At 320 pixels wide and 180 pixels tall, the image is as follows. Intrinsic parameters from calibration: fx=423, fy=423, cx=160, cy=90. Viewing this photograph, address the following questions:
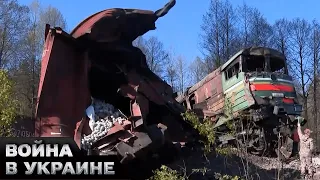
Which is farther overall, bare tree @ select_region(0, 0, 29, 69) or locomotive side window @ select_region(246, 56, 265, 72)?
bare tree @ select_region(0, 0, 29, 69)

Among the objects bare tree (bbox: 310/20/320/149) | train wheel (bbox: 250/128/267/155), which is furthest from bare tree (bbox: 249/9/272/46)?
train wheel (bbox: 250/128/267/155)

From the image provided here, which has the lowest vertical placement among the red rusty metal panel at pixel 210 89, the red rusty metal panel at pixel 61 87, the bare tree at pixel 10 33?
the red rusty metal panel at pixel 61 87

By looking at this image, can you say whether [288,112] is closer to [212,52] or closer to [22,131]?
[22,131]

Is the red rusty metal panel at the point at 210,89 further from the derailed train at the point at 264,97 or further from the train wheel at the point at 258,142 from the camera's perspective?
the train wheel at the point at 258,142

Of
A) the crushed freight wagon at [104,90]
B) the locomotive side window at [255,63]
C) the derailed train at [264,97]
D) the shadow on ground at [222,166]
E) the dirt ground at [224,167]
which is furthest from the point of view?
the locomotive side window at [255,63]

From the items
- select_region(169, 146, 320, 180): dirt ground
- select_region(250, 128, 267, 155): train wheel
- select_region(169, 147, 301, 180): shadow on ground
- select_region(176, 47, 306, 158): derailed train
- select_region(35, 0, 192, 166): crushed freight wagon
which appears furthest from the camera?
select_region(250, 128, 267, 155): train wheel

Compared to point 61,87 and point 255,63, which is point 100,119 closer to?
point 61,87

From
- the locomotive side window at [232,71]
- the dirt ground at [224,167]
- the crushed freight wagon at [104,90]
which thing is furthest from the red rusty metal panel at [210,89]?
the crushed freight wagon at [104,90]

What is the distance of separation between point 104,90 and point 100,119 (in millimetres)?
1399

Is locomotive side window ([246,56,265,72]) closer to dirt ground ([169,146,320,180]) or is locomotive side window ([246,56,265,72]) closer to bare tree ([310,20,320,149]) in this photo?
dirt ground ([169,146,320,180])

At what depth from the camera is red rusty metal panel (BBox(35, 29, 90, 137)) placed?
7.85 metres

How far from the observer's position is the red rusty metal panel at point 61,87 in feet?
25.7

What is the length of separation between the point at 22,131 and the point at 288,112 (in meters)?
8.58

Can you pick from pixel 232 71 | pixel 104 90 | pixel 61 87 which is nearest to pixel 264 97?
pixel 232 71
